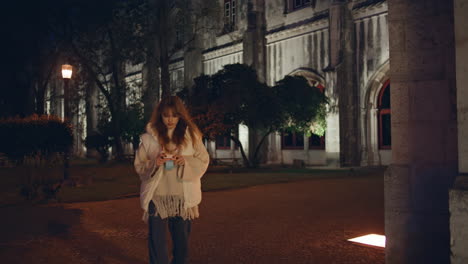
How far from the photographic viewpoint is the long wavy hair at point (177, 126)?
3.57 m

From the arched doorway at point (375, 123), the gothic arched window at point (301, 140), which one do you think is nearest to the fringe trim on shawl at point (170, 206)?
the arched doorway at point (375, 123)

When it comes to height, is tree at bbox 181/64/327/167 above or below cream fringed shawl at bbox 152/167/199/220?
above

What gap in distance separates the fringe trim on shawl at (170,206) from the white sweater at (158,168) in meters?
0.04

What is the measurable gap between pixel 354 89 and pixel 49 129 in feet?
49.1

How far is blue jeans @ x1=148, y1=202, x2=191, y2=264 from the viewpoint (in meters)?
3.48

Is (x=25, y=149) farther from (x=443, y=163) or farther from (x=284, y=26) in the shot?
(x=284, y=26)

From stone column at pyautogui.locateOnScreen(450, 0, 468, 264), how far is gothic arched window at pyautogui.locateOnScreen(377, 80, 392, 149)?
1909 cm

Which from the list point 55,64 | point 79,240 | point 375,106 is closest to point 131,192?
point 79,240

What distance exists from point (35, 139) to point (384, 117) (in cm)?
1614

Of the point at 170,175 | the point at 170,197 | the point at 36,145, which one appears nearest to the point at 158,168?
the point at 170,175

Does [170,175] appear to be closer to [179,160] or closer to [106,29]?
[179,160]

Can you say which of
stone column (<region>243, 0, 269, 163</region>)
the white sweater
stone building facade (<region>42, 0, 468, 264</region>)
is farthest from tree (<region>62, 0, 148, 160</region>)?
the white sweater

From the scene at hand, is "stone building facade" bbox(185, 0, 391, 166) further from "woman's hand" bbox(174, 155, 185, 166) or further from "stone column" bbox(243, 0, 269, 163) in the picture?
"woman's hand" bbox(174, 155, 185, 166)

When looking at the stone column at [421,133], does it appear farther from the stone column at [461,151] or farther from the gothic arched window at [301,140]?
the gothic arched window at [301,140]
